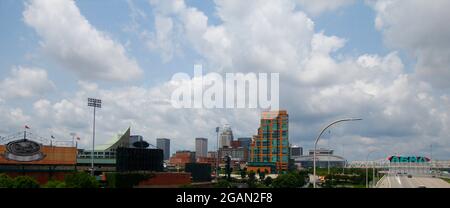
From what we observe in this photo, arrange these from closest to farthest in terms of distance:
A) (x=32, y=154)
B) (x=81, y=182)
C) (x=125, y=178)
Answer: (x=81, y=182), (x=125, y=178), (x=32, y=154)

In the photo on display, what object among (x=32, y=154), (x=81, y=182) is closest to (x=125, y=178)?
(x=32, y=154)

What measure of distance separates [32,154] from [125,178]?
2423cm

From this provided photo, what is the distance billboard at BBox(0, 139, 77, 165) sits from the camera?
319ft

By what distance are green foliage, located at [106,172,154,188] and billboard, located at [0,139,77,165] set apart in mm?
16266

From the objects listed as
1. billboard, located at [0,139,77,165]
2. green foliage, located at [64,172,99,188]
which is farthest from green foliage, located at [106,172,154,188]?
green foliage, located at [64,172,99,188]

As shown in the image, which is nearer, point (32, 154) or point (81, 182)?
point (81, 182)

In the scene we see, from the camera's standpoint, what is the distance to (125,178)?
93312 millimetres

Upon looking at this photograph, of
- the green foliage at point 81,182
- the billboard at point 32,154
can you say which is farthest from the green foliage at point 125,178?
the green foliage at point 81,182

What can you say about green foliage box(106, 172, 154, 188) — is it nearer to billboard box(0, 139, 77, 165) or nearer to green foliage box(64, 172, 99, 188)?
billboard box(0, 139, 77, 165)

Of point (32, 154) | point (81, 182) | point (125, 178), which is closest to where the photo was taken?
point (81, 182)

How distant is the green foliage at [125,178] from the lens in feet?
301

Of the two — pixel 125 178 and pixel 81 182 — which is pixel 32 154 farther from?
pixel 81 182

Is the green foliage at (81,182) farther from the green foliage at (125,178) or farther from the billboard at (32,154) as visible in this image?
the billboard at (32,154)

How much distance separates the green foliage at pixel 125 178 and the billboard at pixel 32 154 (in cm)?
1627
